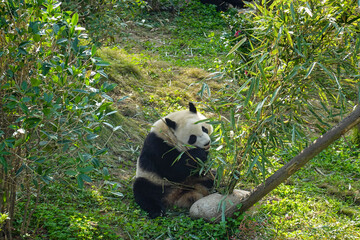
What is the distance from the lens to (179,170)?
15.7 ft

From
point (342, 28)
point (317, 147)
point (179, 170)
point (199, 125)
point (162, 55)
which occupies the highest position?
point (342, 28)

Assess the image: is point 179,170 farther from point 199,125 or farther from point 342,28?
point 342,28

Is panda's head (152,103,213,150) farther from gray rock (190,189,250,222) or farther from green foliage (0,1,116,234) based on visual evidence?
green foliage (0,1,116,234)

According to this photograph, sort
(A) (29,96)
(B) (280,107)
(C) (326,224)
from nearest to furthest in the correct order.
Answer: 1. (A) (29,96)
2. (B) (280,107)
3. (C) (326,224)

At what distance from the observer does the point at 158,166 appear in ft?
15.8

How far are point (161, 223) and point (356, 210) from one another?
85.3 inches

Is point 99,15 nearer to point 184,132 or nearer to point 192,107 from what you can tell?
point 192,107

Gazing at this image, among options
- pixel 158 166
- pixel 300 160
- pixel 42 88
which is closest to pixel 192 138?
pixel 158 166

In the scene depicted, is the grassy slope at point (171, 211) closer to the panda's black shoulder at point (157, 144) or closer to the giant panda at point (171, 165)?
the giant panda at point (171, 165)

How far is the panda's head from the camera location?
4.71 meters

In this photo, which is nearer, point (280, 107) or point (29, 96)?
point (29, 96)

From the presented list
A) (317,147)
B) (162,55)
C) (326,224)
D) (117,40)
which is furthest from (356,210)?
(117,40)

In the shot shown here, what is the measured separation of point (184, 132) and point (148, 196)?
2.59ft

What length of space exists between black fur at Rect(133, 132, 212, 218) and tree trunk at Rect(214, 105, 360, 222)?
0.70m
